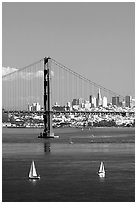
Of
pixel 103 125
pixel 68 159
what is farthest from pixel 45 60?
pixel 103 125

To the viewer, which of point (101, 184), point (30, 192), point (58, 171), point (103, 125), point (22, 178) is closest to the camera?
point (30, 192)

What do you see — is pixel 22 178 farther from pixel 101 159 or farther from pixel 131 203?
pixel 101 159

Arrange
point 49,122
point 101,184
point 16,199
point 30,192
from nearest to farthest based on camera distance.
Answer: point 16,199 < point 30,192 < point 101,184 < point 49,122

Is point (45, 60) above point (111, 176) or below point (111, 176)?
above

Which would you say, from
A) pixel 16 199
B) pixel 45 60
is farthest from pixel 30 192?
pixel 45 60

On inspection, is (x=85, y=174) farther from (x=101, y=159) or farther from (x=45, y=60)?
(x=45, y=60)

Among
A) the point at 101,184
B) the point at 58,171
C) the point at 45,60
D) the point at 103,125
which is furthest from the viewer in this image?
the point at 103,125

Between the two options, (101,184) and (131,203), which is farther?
(101,184)

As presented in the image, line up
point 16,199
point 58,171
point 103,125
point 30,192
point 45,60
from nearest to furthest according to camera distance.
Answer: point 16,199 → point 30,192 → point 58,171 → point 45,60 → point 103,125

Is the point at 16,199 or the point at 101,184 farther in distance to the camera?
the point at 101,184
